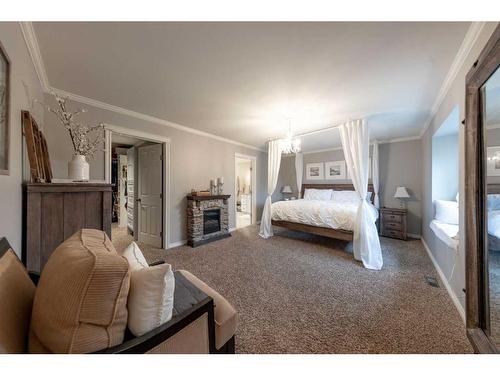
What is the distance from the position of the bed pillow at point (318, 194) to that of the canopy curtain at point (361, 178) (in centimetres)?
215

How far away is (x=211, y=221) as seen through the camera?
4.20 metres

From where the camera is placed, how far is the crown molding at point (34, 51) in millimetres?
1400

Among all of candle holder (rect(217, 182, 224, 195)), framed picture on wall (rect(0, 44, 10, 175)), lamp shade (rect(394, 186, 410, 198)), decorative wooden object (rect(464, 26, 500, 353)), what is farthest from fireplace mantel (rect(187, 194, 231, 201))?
lamp shade (rect(394, 186, 410, 198))

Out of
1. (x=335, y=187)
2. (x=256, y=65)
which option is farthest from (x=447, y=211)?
(x=256, y=65)

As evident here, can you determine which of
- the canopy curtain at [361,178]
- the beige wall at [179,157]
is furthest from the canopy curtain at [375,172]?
the beige wall at [179,157]

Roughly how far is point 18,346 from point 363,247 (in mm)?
3309

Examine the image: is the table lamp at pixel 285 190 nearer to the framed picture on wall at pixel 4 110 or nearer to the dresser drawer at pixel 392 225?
the dresser drawer at pixel 392 225

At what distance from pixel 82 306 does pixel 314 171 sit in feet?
19.4

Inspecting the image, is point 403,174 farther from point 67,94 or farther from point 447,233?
point 67,94

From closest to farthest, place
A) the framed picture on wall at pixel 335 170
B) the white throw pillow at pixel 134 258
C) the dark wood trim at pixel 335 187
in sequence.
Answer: the white throw pillow at pixel 134 258 → the dark wood trim at pixel 335 187 → the framed picture on wall at pixel 335 170

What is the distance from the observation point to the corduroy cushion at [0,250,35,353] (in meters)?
0.64
